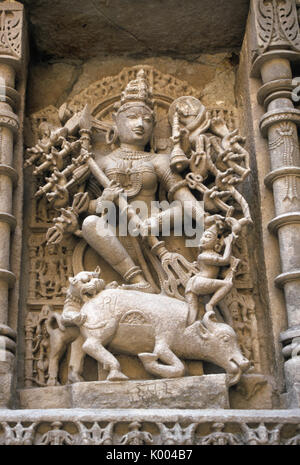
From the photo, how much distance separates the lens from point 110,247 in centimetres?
482

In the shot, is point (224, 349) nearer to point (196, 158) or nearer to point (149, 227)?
point (149, 227)

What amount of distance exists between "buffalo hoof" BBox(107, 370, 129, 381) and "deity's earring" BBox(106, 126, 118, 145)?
197 centimetres

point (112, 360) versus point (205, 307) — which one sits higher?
point (205, 307)

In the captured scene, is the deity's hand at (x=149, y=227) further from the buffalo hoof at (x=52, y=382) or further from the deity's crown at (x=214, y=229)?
the buffalo hoof at (x=52, y=382)

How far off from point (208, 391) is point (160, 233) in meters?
1.27

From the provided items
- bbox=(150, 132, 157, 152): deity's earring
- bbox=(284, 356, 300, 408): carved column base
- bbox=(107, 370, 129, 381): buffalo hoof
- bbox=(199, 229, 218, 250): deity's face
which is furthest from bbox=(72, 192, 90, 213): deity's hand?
bbox=(284, 356, 300, 408): carved column base

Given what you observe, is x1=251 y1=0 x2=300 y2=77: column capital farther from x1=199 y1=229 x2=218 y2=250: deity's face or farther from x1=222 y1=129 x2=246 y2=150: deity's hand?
x1=199 y1=229 x2=218 y2=250: deity's face

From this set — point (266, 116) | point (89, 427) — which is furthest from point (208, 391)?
point (266, 116)

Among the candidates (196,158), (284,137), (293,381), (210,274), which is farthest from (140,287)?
(284,137)

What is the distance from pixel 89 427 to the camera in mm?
3922

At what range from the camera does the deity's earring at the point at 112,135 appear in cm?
541

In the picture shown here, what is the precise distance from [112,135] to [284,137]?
4.57ft

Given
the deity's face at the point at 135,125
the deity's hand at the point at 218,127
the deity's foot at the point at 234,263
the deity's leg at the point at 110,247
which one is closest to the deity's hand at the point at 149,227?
the deity's leg at the point at 110,247
